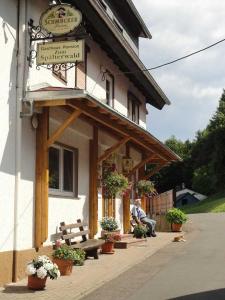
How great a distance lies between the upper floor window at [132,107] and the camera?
70.8 ft

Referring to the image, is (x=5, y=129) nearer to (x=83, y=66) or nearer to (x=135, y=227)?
(x=83, y=66)

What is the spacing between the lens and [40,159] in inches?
469

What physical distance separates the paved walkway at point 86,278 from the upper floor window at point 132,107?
250 inches

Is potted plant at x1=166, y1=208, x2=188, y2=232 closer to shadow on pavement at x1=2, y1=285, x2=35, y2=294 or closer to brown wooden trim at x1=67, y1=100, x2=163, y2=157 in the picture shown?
brown wooden trim at x1=67, y1=100, x2=163, y2=157

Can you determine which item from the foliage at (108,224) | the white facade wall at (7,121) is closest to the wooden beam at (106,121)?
the white facade wall at (7,121)

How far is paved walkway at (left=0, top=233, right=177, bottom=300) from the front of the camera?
374 inches

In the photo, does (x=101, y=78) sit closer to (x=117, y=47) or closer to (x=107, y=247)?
(x=117, y=47)

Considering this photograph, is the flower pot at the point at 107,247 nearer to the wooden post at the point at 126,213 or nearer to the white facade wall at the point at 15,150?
the white facade wall at the point at 15,150

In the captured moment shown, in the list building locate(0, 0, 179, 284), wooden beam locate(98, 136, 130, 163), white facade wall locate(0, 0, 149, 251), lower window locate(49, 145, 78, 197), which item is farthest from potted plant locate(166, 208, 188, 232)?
white facade wall locate(0, 0, 149, 251)

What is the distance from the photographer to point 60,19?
454 inches

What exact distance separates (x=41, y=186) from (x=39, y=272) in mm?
2484

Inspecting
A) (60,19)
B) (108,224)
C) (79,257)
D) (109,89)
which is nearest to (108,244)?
(108,224)

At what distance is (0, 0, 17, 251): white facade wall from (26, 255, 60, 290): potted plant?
0.90 meters

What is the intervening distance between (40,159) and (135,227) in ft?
27.4
